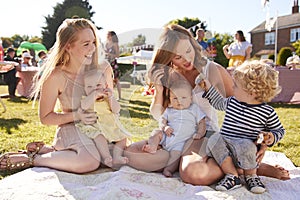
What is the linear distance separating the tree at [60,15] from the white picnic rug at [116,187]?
79.2ft

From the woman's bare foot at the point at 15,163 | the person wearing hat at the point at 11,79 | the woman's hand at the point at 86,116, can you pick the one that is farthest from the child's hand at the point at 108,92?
the person wearing hat at the point at 11,79

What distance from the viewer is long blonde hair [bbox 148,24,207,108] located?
198cm

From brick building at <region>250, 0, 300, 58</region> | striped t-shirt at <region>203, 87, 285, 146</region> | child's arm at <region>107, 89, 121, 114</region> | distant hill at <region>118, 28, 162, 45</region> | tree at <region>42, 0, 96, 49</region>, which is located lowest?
striped t-shirt at <region>203, 87, 285, 146</region>

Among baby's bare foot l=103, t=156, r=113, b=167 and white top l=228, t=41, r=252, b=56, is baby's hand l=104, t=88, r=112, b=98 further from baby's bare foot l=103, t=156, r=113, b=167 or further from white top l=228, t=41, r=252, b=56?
white top l=228, t=41, r=252, b=56

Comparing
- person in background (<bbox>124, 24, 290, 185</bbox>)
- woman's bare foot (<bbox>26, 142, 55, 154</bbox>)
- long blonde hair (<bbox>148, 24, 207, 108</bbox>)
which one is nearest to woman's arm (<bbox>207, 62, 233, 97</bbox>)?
person in background (<bbox>124, 24, 290, 185</bbox>)

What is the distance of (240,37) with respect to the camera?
664 cm

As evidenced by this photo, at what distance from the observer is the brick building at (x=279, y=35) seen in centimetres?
2541

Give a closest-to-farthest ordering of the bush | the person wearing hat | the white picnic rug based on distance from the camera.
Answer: the white picnic rug < the person wearing hat < the bush

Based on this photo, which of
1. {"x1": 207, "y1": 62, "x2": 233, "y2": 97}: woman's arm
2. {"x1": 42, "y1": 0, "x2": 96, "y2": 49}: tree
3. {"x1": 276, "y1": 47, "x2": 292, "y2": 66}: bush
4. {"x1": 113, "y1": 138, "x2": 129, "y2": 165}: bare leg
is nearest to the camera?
{"x1": 113, "y1": 138, "x2": 129, "y2": 165}: bare leg

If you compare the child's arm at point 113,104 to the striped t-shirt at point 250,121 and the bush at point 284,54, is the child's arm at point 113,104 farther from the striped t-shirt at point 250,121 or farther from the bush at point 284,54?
the bush at point 284,54

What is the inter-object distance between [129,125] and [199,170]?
630 millimetres

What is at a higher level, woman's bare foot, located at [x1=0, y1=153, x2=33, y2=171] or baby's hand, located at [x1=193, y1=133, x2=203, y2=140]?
baby's hand, located at [x1=193, y1=133, x2=203, y2=140]

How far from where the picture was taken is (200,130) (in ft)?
6.41

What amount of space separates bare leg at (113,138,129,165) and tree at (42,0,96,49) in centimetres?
2391
